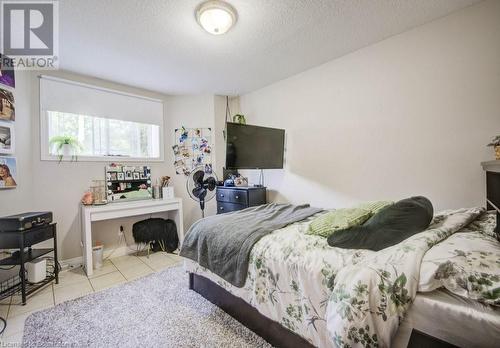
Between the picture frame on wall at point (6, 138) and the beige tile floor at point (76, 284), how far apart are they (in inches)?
53.7

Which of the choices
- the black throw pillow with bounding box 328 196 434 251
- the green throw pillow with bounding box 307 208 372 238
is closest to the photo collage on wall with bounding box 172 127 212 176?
the green throw pillow with bounding box 307 208 372 238

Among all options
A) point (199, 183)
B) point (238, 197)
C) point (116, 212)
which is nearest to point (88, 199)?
point (116, 212)

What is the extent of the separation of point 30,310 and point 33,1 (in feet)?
7.83

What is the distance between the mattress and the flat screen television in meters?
2.00

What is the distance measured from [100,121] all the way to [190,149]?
125 cm

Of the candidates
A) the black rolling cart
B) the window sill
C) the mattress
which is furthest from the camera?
the window sill

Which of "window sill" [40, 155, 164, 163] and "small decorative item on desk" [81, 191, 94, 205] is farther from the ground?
"window sill" [40, 155, 164, 163]

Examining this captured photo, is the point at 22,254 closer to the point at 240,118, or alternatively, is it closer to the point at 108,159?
the point at 108,159

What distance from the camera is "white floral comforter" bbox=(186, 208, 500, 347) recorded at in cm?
80

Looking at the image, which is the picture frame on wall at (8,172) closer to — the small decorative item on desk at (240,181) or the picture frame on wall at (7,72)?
the picture frame on wall at (7,72)

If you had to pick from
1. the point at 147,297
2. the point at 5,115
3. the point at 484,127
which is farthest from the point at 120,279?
the point at 484,127

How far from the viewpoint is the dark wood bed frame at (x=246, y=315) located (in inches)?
50.3

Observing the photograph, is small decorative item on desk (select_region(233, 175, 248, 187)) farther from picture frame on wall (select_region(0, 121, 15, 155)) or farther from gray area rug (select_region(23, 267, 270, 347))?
picture frame on wall (select_region(0, 121, 15, 155))

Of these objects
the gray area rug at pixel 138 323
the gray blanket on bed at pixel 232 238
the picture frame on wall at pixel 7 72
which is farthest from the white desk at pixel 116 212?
the picture frame on wall at pixel 7 72
